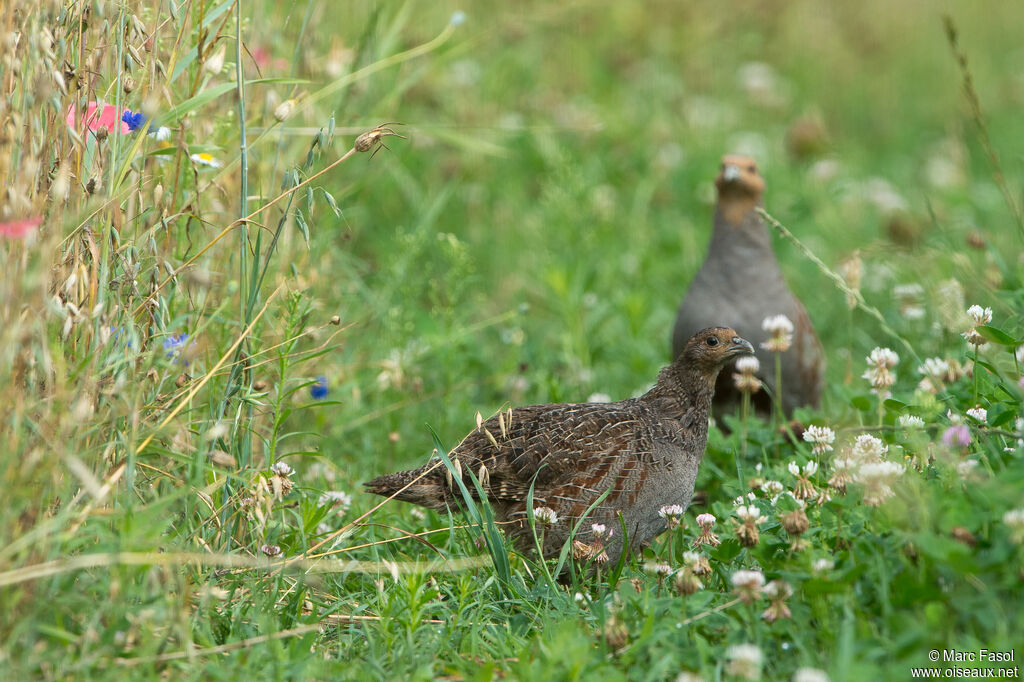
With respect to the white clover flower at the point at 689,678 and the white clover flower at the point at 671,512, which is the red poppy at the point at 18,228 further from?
the white clover flower at the point at 671,512

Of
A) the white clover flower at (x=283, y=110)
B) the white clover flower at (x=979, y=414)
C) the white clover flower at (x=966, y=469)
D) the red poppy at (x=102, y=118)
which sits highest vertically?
the red poppy at (x=102, y=118)

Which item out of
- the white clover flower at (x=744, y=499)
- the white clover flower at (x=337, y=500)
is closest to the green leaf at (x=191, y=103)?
the white clover flower at (x=337, y=500)

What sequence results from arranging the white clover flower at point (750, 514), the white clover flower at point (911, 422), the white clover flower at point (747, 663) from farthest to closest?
the white clover flower at point (911, 422) < the white clover flower at point (750, 514) < the white clover flower at point (747, 663)

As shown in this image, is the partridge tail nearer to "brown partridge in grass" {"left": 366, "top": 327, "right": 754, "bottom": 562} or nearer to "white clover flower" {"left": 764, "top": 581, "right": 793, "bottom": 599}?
"brown partridge in grass" {"left": 366, "top": 327, "right": 754, "bottom": 562}

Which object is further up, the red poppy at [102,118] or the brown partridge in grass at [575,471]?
the red poppy at [102,118]

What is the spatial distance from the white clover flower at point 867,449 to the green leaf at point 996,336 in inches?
19.7

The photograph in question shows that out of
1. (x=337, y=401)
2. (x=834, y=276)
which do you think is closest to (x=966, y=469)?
(x=834, y=276)

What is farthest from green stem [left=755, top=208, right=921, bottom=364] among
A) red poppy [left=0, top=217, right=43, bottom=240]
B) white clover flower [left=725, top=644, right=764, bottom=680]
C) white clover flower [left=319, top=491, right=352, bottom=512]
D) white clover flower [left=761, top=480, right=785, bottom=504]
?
red poppy [left=0, top=217, right=43, bottom=240]

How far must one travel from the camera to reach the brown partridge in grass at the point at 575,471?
12.2 ft

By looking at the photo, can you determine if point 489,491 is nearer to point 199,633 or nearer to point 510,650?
point 510,650

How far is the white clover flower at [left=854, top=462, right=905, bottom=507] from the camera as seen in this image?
2869 millimetres

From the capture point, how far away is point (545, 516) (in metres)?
3.59

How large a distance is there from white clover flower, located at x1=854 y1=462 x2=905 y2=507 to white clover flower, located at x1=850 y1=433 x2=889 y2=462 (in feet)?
0.52

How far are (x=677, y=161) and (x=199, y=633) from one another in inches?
244
